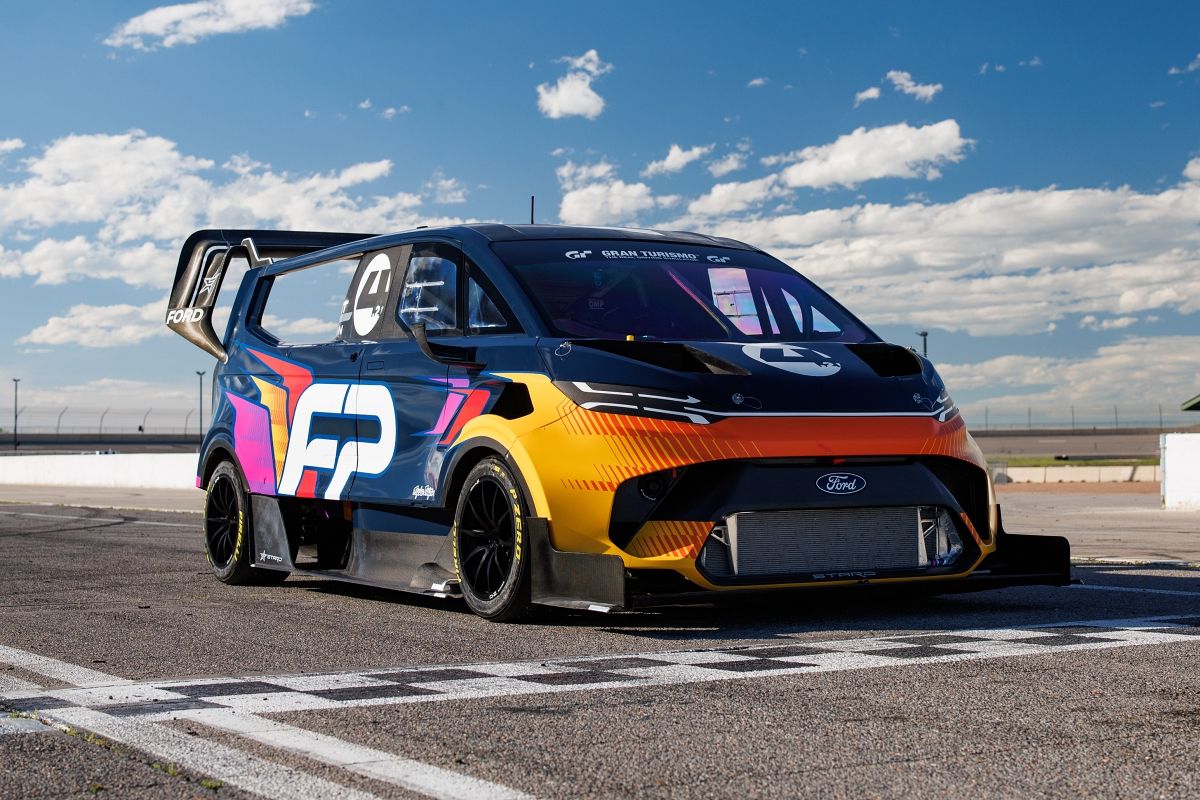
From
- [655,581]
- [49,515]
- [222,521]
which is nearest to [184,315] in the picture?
[222,521]

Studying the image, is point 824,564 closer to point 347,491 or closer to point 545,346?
point 545,346

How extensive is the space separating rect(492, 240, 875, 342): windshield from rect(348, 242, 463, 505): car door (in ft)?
1.52

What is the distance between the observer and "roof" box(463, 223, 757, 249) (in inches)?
309

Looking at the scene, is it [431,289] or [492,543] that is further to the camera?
[431,289]

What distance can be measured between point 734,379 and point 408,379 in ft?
6.26

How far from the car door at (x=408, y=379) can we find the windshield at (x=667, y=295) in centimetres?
46

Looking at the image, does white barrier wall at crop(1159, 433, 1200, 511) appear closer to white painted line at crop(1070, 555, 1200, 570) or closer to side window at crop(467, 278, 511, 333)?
white painted line at crop(1070, 555, 1200, 570)

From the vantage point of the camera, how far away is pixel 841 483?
22.0 feet

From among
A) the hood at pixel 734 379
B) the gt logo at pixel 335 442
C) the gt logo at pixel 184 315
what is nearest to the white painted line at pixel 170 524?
the gt logo at pixel 184 315

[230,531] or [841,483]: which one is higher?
[841,483]

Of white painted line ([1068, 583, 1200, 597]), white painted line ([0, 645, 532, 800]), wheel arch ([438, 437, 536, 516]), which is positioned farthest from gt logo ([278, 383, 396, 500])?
white painted line ([1068, 583, 1200, 597])

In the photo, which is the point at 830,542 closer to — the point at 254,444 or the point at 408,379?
the point at 408,379

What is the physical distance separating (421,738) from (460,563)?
3048 millimetres

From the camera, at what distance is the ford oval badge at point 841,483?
21.9 feet
